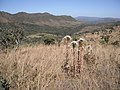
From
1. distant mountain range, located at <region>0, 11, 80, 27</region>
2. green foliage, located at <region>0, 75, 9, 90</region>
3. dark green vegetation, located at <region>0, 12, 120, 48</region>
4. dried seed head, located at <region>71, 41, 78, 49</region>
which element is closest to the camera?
green foliage, located at <region>0, 75, 9, 90</region>

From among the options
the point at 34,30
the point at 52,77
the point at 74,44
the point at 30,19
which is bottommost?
the point at 34,30

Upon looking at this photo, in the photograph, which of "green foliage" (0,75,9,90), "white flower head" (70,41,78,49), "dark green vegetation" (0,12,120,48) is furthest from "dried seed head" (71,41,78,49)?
"dark green vegetation" (0,12,120,48)

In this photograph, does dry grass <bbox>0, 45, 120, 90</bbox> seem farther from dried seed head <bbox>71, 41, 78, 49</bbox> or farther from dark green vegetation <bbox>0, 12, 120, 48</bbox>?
dark green vegetation <bbox>0, 12, 120, 48</bbox>

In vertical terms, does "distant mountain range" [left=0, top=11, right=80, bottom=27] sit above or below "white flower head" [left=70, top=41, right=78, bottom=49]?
below

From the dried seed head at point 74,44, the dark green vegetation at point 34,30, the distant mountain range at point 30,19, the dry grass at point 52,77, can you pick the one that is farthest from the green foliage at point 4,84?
the distant mountain range at point 30,19

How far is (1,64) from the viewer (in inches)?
156

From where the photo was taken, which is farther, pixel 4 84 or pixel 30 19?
pixel 30 19

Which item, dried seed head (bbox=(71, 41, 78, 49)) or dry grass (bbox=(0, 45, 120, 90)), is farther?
dried seed head (bbox=(71, 41, 78, 49))

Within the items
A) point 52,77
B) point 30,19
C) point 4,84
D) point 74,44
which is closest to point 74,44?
point 74,44

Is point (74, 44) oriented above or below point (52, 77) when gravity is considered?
above

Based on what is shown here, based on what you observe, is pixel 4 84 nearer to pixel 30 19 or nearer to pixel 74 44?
pixel 74 44

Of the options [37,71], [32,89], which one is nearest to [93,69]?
[37,71]

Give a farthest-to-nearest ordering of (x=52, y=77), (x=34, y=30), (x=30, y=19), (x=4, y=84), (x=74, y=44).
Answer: (x=30, y=19), (x=34, y=30), (x=74, y=44), (x=52, y=77), (x=4, y=84)

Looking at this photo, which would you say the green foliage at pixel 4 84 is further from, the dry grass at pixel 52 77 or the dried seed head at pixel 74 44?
the dried seed head at pixel 74 44
